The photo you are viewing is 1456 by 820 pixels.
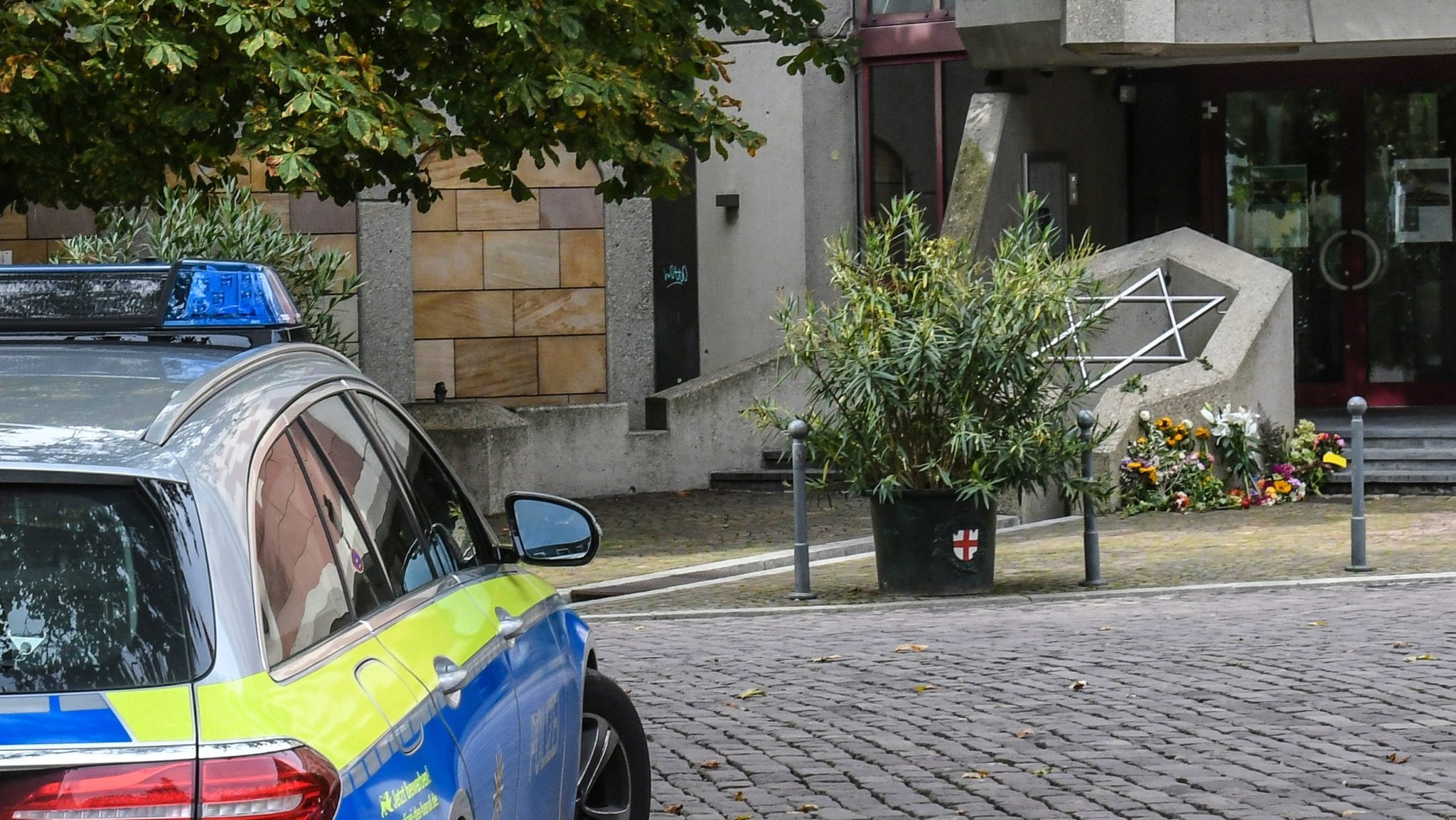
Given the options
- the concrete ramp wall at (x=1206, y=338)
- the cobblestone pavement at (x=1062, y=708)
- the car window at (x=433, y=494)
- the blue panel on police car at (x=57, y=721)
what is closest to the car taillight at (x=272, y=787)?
the blue panel on police car at (x=57, y=721)

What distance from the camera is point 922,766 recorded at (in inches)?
263

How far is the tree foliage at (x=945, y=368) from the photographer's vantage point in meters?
11.0

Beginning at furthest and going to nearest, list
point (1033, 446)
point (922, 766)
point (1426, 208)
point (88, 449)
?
point (1426, 208), point (1033, 446), point (922, 766), point (88, 449)

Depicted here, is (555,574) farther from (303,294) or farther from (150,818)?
(150,818)

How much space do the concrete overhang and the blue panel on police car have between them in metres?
15.7

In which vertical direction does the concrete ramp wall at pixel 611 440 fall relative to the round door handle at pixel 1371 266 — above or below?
below

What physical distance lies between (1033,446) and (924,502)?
2.25ft

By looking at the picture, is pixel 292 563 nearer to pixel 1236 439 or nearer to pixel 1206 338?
pixel 1236 439

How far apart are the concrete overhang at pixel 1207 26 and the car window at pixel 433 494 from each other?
45.0 feet

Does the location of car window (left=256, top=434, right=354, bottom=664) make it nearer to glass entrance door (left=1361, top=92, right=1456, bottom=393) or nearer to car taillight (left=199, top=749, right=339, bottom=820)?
car taillight (left=199, top=749, right=339, bottom=820)

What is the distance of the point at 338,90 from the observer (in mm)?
12109

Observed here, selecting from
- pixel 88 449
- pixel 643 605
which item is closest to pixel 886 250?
pixel 643 605

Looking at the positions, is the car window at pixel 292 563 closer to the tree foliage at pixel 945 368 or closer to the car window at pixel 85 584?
the car window at pixel 85 584

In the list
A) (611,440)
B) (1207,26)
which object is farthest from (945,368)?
(611,440)
